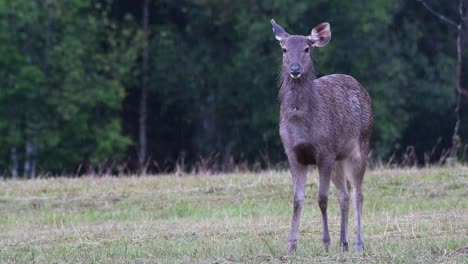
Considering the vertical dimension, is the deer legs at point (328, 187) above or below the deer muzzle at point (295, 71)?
below

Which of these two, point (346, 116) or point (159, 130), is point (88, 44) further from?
point (346, 116)

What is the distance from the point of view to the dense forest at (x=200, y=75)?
3956cm

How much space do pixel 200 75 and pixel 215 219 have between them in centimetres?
2610

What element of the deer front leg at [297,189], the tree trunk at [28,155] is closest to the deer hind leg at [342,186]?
the deer front leg at [297,189]

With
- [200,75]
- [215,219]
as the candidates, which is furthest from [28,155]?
[215,219]

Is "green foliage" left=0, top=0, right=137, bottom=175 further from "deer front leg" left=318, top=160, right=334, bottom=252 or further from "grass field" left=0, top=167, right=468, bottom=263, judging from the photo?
"deer front leg" left=318, top=160, right=334, bottom=252

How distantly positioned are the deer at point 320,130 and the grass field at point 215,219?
0.52 meters

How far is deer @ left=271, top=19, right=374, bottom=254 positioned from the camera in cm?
1290

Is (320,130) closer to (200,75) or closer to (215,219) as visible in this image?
(215,219)

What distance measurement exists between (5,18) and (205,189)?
23336 millimetres

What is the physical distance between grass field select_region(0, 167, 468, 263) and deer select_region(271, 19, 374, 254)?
1.69 ft

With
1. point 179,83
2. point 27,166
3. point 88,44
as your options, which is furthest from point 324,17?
point 27,166

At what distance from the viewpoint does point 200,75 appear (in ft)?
139

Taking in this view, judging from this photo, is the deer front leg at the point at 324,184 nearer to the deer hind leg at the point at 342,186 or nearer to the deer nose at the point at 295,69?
the deer hind leg at the point at 342,186
